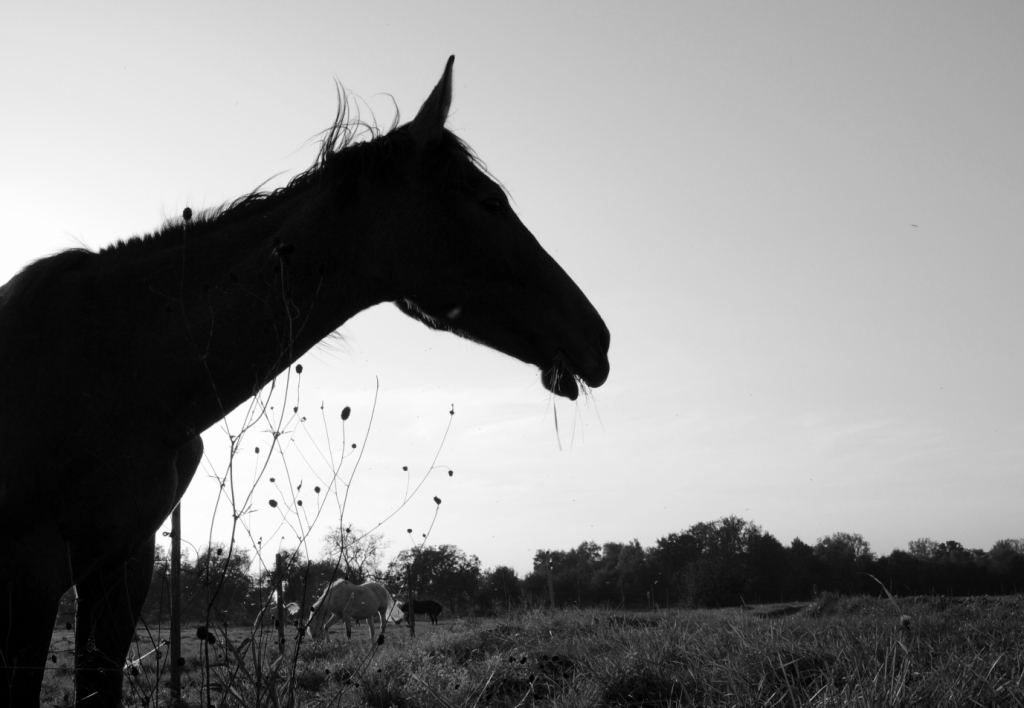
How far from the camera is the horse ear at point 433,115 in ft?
9.49

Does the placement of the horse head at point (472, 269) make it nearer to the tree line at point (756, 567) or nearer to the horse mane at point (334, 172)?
the horse mane at point (334, 172)

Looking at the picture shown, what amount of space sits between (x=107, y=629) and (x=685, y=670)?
9.33 ft

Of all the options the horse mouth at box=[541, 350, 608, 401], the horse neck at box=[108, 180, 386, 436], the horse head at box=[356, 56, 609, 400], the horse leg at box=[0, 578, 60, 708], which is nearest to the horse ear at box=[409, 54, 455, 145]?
the horse head at box=[356, 56, 609, 400]

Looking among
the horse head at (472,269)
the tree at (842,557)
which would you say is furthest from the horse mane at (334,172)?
the tree at (842,557)

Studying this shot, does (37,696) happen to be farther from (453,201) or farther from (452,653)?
(452,653)

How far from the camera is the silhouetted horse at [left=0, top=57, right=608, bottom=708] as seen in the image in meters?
2.30

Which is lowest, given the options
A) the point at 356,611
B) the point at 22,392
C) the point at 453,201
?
the point at 356,611

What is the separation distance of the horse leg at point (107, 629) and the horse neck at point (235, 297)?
69 cm

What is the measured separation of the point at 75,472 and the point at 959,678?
10.7 feet

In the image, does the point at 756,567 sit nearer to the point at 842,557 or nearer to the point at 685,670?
the point at 842,557

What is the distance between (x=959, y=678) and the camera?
254 centimetres

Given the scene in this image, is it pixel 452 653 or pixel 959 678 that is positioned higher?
pixel 959 678

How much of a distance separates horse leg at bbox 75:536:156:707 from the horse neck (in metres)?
0.69

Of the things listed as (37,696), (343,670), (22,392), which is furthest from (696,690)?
(343,670)
